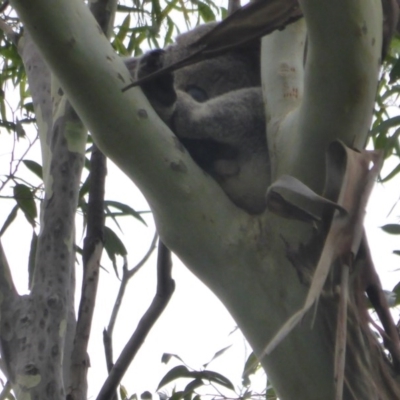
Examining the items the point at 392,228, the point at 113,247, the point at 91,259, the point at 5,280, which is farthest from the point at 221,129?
the point at 113,247

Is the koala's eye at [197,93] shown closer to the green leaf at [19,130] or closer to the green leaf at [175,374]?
the green leaf at [19,130]

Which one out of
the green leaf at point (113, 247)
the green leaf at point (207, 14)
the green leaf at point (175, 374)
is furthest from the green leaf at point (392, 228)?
the green leaf at point (207, 14)

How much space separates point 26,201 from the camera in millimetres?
1738

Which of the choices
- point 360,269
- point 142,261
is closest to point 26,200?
point 142,261

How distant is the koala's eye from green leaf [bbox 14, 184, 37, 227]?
1.44 feet

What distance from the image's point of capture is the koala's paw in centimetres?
114

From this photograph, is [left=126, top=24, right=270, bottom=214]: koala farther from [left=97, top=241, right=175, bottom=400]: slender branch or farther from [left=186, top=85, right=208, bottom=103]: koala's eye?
[left=186, top=85, right=208, bottom=103]: koala's eye

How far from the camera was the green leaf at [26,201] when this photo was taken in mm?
1700

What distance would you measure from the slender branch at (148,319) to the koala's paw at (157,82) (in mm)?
252

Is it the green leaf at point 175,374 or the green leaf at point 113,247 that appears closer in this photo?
the green leaf at point 175,374

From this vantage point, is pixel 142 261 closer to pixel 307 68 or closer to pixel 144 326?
pixel 144 326

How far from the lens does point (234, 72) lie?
67.6 inches

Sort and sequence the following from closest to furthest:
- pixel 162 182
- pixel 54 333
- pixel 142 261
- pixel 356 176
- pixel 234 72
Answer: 1. pixel 356 176
2. pixel 162 182
3. pixel 54 333
4. pixel 142 261
5. pixel 234 72

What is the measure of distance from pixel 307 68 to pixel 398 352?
324mm
